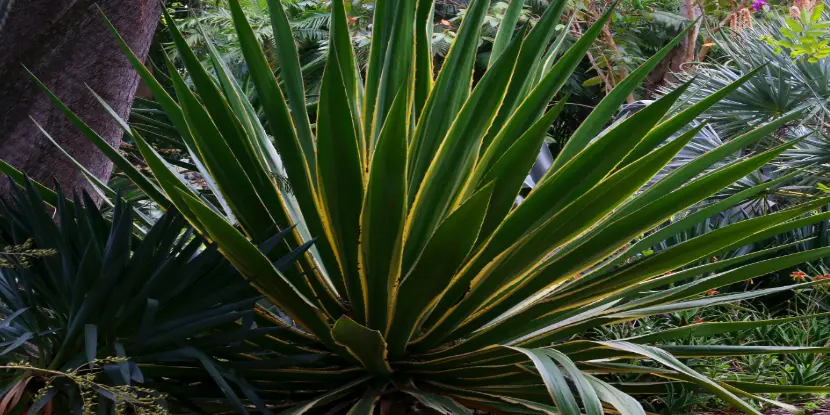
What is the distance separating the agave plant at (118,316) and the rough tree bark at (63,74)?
44cm

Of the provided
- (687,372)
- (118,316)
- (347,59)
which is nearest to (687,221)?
(687,372)

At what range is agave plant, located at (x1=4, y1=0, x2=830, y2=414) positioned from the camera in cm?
170

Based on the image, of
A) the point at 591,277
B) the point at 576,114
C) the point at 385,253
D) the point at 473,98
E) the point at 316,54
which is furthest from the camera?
the point at 576,114

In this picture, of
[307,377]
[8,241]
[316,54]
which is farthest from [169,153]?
[316,54]

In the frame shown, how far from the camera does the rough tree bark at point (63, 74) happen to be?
2133 mm

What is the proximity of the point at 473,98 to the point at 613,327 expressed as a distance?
2.07 meters

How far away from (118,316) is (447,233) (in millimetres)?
739

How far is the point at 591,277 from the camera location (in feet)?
6.88

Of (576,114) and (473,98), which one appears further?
(576,114)

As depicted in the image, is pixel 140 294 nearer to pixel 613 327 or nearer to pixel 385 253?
pixel 385 253

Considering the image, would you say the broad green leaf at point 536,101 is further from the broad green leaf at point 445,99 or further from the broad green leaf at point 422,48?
the broad green leaf at point 422,48

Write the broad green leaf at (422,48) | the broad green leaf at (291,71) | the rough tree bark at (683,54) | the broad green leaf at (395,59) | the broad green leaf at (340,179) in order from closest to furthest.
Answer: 1. the broad green leaf at (340,179)
2. the broad green leaf at (291,71)
3. the broad green leaf at (395,59)
4. the broad green leaf at (422,48)
5. the rough tree bark at (683,54)

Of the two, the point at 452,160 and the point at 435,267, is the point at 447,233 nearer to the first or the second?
the point at 435,267

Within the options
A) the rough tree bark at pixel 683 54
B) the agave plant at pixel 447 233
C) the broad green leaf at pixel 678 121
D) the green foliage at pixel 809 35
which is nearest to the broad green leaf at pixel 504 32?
the agave plant at pixel 447 233
